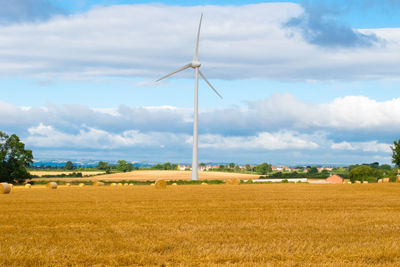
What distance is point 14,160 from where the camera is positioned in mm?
82125

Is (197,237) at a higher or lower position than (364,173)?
lower

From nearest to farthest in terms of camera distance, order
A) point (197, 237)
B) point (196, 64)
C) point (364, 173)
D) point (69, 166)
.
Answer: point (197, 237)
point (196, 64)
point (364, 173)
point (69, 166)

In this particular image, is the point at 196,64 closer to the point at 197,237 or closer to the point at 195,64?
the point at 195,64

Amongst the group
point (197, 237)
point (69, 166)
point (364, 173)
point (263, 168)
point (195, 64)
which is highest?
point (195, 64)

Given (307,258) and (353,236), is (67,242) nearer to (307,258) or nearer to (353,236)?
(307,258)

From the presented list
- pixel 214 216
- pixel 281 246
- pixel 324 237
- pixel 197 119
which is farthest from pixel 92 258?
pixel 197 119

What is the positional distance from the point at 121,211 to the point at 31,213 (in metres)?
3.77

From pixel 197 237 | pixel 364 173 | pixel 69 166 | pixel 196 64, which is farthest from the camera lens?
pixel 69 166

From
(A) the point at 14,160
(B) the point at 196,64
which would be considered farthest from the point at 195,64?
(A) the point at 14,160

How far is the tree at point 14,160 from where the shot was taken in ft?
256

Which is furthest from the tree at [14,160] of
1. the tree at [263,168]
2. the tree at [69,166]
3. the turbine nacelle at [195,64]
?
the tree at [263,168]

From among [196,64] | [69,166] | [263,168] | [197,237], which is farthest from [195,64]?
[263,168]

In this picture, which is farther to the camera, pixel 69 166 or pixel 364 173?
pixel 69 166

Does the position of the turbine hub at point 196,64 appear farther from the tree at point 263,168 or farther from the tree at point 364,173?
the tree at point 263,168
